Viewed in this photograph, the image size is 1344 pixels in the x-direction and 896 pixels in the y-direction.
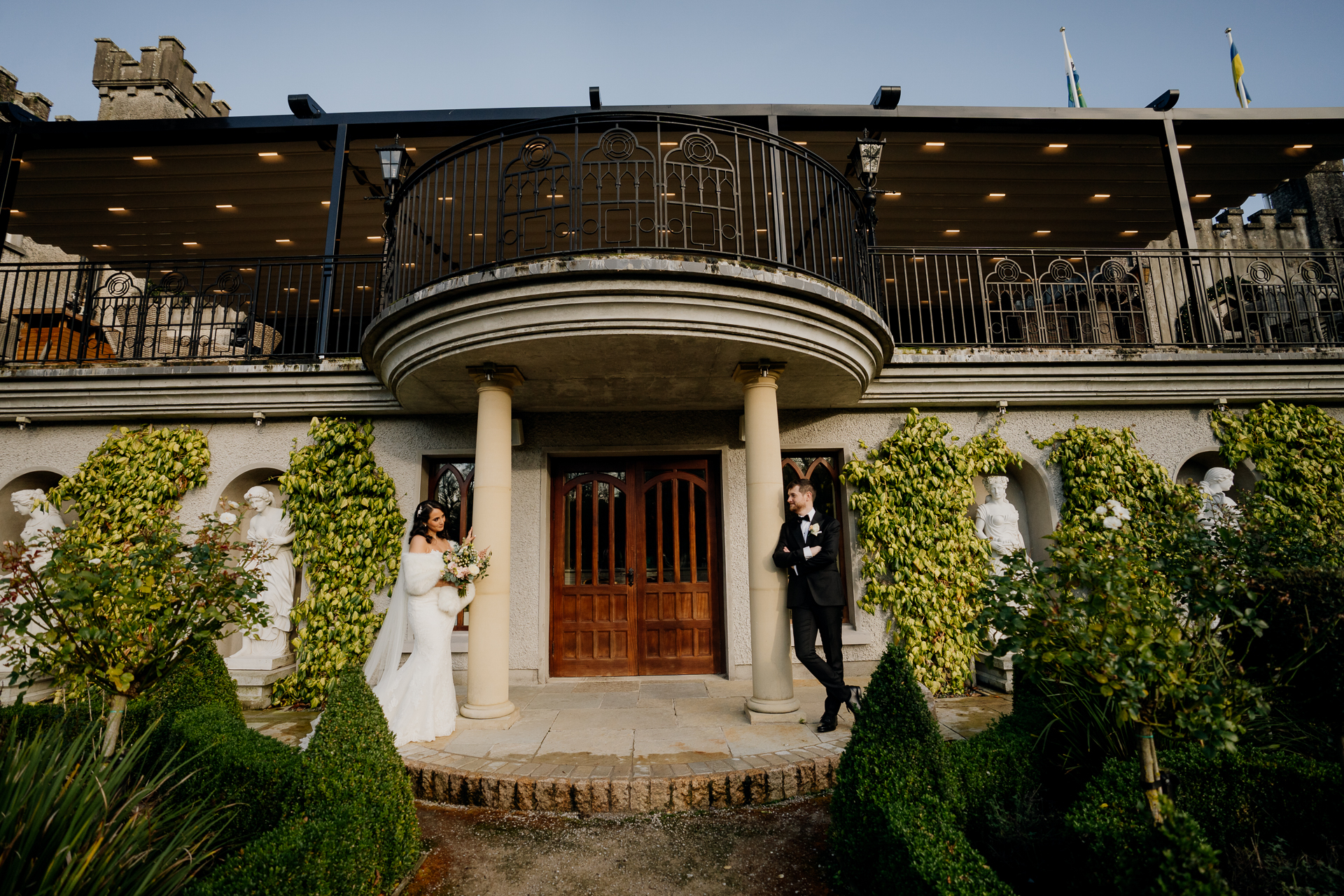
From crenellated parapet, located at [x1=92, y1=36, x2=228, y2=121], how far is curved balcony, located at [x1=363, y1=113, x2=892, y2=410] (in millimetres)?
9192

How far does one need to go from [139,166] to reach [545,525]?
740cm

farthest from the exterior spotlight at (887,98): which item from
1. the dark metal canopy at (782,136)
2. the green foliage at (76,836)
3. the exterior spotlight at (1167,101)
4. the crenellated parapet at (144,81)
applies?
the crenellated parapet at (144,81)

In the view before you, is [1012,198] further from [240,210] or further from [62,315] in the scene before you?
[62,315]

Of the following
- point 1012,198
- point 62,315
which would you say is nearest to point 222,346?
point 62,315

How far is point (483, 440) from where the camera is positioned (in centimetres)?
543

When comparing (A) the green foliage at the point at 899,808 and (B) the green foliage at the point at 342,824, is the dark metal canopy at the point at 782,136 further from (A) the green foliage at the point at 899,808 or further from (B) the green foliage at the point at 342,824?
(A) the green foliage at the point at 899,808

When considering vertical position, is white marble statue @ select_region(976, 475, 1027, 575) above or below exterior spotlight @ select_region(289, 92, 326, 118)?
below

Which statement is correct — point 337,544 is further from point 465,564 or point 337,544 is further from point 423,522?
point 465,564

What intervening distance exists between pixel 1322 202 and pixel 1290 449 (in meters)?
10.5

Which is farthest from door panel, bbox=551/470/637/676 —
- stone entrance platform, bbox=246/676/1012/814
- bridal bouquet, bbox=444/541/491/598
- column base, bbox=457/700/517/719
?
bridal bouquet, bbox=444/541/491/598

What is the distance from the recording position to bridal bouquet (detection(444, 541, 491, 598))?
5043 millimetres

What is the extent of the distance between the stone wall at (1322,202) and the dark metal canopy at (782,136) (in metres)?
4.77

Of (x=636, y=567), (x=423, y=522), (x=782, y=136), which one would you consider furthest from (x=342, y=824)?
(x=782, y=136)

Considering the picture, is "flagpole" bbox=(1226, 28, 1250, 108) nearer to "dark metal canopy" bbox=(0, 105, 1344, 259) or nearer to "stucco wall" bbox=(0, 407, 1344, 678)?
"dark metal canopy" bbox=(0, 105, 1344, 259)
